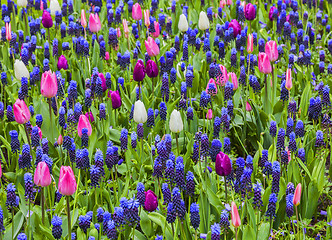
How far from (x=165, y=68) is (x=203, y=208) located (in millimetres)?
2066

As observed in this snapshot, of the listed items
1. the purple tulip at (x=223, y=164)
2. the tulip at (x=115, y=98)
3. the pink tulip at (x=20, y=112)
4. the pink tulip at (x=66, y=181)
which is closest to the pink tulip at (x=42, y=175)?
the pink tulip at (x=66, y=181)

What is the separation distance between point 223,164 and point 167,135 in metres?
0.57

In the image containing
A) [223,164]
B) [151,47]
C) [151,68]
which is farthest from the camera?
[151,47]

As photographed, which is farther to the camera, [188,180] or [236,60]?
[236,60]

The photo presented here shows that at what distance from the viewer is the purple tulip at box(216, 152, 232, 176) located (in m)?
2.81

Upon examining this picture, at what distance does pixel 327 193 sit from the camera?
3451 mm

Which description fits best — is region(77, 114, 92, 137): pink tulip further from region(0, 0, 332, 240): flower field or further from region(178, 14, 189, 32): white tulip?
region(178, 14, 189, 32): white tulip

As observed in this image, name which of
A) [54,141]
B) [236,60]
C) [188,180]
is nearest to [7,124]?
[54,141]

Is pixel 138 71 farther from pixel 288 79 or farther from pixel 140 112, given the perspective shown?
pixel 288 79

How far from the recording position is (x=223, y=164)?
9.25 ft

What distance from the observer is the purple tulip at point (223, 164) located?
2.81 meters

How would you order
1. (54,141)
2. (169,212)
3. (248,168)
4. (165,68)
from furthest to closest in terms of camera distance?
(165,68), (54,141), (248,168), (169,212)

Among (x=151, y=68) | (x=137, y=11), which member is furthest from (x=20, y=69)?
(x=137, y=11)

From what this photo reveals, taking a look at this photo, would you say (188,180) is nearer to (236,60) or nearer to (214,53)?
(236,60)
